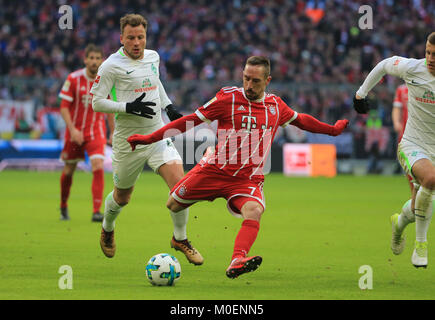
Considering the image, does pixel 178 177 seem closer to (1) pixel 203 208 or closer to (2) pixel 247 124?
(2) pixel 247 124

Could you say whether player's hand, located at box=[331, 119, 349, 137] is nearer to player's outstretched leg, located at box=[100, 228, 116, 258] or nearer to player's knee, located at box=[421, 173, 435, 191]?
player's knee, located at box=[421, 173, 435, 191]

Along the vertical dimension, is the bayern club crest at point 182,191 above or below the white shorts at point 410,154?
below

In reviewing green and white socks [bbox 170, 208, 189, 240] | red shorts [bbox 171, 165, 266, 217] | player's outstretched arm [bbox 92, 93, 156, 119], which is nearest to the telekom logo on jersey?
red shorts [bbox 171, 165, 266, 217]

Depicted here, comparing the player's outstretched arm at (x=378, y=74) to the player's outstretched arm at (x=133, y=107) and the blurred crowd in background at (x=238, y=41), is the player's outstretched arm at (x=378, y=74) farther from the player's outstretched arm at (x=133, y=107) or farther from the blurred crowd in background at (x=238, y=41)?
the blurred crowd in background at (x=238, y=41)

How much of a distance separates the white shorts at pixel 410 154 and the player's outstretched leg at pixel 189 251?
2199mm

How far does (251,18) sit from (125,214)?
19934 mm

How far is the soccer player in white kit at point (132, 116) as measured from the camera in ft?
24.2

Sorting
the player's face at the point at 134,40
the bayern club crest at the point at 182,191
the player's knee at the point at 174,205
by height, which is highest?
the player's face at the point at 134,40

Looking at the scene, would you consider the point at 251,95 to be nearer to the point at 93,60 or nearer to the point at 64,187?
the point at 93,60

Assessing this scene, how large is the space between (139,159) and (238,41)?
22.4 metres

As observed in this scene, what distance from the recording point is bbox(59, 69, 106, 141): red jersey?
11141 millimetres

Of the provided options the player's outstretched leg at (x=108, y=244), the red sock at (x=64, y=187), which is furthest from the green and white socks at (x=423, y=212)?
the red sock at (x=64, y=187)

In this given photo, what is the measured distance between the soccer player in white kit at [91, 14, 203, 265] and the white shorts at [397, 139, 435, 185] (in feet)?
7.22
